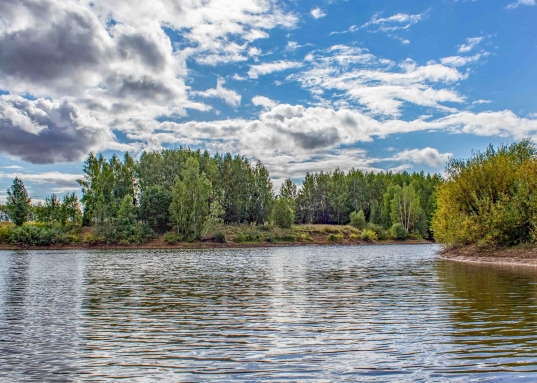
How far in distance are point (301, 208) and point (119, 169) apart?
73.0 metres

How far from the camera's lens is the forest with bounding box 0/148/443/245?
98.6 metres

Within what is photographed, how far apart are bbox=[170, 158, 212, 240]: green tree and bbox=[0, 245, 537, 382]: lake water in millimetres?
76424

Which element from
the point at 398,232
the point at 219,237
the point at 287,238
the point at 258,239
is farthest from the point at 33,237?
the point at 398,232

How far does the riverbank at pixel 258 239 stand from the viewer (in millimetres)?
94625

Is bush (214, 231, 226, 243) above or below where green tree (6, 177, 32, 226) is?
below

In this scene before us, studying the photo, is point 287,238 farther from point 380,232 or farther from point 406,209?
point 406,209

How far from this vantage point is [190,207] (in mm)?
99688

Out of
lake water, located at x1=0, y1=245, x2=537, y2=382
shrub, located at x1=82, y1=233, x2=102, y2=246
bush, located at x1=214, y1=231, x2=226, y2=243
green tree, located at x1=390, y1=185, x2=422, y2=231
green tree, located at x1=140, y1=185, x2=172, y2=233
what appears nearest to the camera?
lake water, located at x1=0, y1=245, x2=537, y2=382

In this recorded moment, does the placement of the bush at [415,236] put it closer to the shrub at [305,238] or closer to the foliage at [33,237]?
the shrub at [305,238]

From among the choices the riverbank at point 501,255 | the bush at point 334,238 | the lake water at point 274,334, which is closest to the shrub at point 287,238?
the bush at point 334,238

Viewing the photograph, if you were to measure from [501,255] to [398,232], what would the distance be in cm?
8302

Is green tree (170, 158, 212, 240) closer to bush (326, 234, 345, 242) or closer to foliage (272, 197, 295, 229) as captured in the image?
foliage (272, 197, 295, 229)

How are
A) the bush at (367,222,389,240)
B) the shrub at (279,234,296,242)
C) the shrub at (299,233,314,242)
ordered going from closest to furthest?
1. the shrub at (279,234,296,242)
2. the shrub at (299,233,314,242)
3. the bush at (367,222,389,240)

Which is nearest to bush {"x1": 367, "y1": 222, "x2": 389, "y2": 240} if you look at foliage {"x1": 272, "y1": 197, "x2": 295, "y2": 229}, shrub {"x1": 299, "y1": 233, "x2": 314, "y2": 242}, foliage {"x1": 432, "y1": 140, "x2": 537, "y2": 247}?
shrub {"x1": 299, "y1": 233, "x2": 314, "y2": 242}
